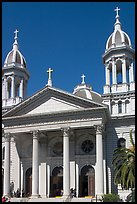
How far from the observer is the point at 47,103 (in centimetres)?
4162

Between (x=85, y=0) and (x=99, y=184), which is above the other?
(x=85, y=0)

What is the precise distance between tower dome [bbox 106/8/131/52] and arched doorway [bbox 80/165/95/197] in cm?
1523

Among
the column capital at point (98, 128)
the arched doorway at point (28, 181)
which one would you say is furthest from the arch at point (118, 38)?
the arched doorway at point (28, 181)

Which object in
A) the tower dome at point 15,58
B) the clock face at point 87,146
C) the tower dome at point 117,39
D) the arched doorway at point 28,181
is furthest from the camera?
the tower dome at point 15,58

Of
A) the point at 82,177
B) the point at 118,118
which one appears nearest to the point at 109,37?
the point at 118,118

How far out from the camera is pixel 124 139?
137 feet

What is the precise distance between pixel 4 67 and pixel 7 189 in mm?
18020

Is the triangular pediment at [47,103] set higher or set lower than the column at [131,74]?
lower

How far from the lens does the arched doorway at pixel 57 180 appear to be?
141 feet

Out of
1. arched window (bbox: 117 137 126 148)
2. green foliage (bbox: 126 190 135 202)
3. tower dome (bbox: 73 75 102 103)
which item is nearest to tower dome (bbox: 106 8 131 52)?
tower dome (bbox: 73 75 102 103)

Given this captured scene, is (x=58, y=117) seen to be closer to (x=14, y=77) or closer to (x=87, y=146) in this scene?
(x=87, y=146)

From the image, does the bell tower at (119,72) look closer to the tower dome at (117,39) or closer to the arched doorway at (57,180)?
the tower dome at (117,39)

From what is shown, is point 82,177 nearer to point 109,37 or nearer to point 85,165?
point 85,165

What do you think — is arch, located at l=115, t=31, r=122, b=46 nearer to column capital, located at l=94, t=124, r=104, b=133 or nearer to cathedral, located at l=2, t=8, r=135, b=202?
cathedral, located at l=2, t=8, r=135, b=202
